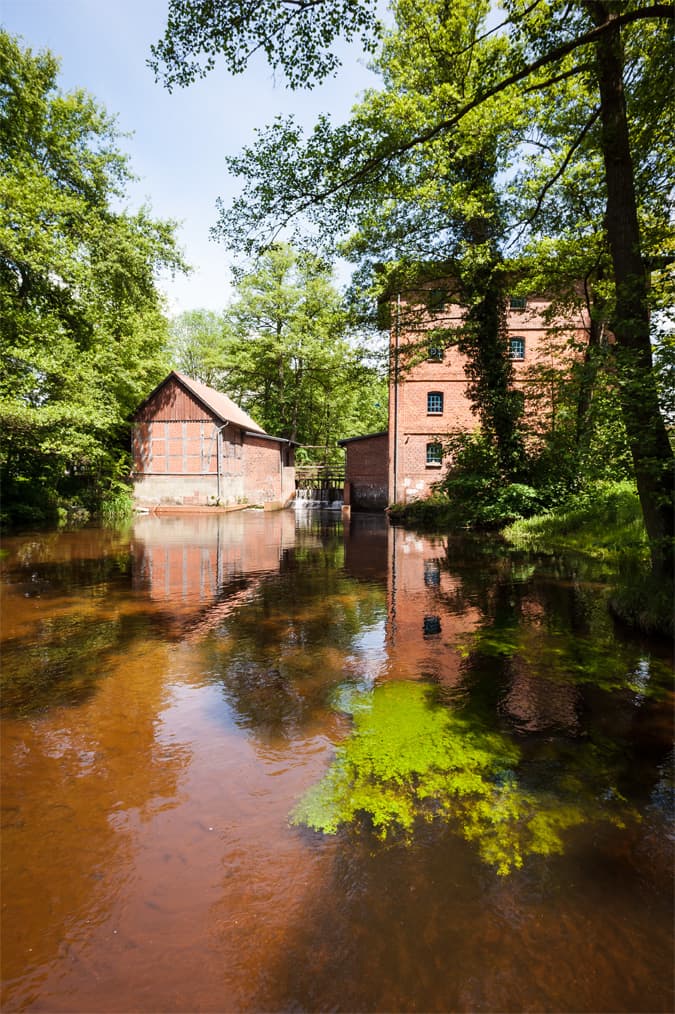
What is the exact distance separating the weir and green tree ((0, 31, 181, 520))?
12.6 meters

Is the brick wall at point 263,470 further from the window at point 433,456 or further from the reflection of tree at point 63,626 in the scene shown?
the reflection of tree at point 63,626

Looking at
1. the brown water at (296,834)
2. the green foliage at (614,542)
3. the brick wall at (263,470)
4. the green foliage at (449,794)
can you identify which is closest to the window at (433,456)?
the green foliage at (614,542)

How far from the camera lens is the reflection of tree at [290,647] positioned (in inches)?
168

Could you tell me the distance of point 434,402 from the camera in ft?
78.7

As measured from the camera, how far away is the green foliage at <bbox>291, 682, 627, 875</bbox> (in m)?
2.73

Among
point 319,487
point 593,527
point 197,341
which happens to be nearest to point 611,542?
point 593,527

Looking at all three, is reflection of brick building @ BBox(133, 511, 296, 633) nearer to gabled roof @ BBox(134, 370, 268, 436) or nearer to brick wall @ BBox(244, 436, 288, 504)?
gabled roof @ BBox(134, 370, 268, 436)

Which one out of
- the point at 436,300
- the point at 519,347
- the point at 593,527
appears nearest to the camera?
the point at 593,527

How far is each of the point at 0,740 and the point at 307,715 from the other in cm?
224

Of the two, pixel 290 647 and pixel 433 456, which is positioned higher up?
pixel 433 456

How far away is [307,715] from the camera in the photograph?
13.4 ft

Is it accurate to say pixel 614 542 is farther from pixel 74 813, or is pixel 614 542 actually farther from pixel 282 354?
pixel 282 354

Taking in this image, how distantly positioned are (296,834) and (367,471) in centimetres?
2479

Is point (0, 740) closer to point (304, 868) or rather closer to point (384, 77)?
point (304, 868)
